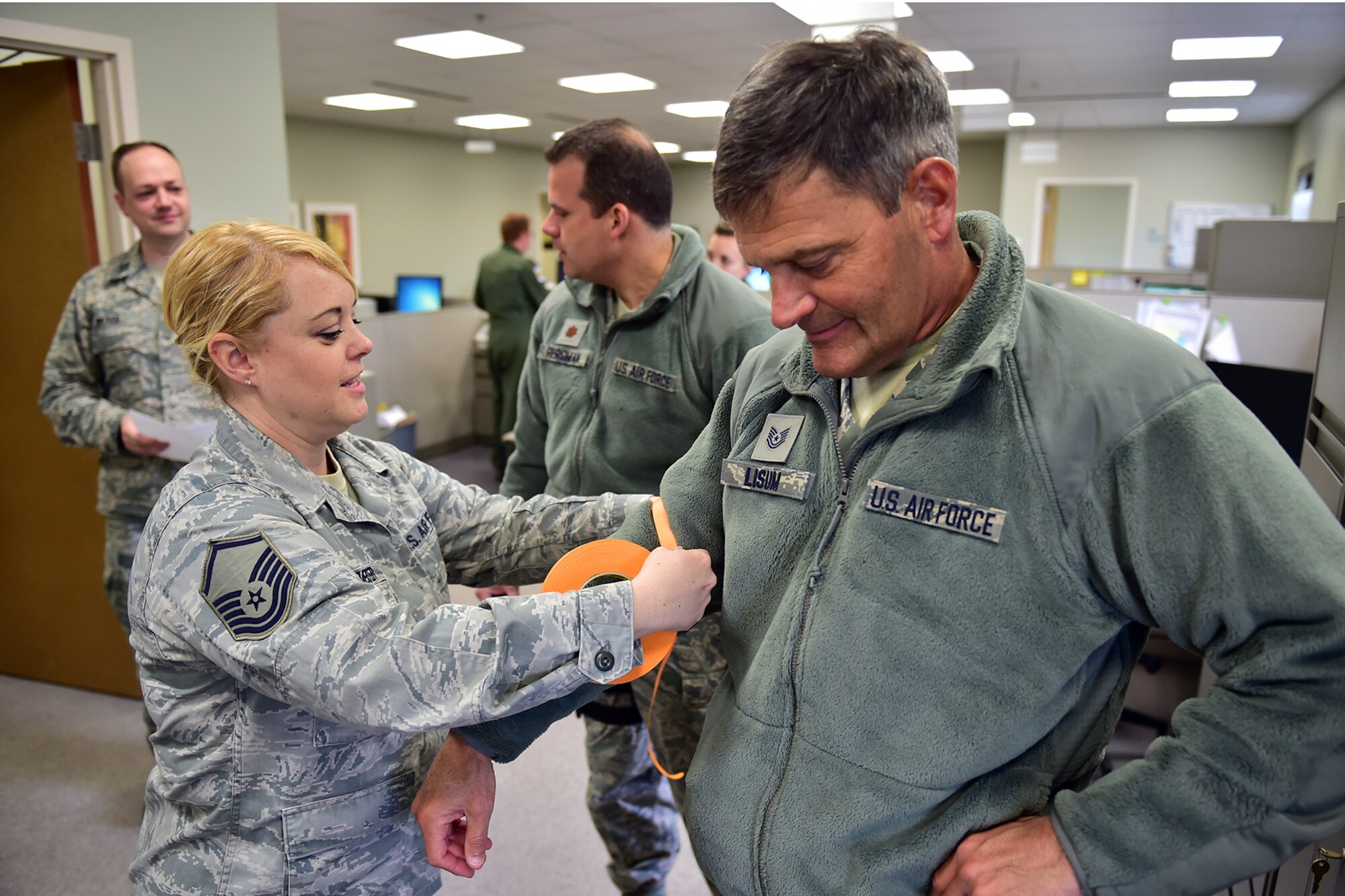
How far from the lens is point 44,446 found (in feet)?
10.2

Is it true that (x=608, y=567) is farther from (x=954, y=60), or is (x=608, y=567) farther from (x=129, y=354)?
(x=954, y=60)

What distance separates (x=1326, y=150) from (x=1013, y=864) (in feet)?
31.6

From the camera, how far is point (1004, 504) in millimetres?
841

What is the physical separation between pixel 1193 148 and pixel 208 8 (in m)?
11.2

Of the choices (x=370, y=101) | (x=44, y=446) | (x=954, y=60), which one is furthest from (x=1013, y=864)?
(x=370, y=101)

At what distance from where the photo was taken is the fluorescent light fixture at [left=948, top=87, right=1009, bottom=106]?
8359 millimetres

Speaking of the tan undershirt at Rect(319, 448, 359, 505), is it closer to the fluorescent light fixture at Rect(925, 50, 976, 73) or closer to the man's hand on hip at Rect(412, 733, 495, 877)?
the man's hand on hip at Rect(412, 733, 495, 877)

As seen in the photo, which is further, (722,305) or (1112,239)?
(1112,239)

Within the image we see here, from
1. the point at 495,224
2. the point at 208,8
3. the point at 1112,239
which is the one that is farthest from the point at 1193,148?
the point at 208,8

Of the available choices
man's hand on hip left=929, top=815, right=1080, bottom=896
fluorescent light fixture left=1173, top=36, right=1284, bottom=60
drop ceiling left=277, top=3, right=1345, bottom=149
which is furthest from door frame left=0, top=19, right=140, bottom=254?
fluorescent light fixture left=1173, top=36, right=1284, bottom=60

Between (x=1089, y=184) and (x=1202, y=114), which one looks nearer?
(x=1202, y=114)

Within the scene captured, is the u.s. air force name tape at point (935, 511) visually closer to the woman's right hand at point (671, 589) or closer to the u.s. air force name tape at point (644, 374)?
the woman's right hand at point (671, 589)

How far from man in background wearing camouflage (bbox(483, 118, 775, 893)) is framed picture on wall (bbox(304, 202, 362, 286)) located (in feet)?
28.1

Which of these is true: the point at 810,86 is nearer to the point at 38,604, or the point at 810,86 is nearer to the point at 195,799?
the point at 195,799
